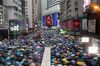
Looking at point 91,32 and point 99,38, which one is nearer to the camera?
point 99,38

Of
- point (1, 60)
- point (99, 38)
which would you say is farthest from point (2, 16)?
point (1, 60)

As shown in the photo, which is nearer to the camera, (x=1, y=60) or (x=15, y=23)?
(x=1, y=60)

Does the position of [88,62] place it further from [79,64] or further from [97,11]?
[97,11]

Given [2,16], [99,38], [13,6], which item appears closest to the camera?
[99,38]

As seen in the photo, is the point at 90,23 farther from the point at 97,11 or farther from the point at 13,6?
the point at 13,6

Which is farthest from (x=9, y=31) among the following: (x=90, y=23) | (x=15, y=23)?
(x=90, y=23)

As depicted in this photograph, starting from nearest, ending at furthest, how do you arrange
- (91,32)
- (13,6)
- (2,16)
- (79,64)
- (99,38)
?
(79,64)
(99,38)
(91,32)
(2,16)
(13,6)

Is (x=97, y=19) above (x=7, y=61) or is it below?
above

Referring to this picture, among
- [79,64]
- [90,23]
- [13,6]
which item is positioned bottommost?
[79,64]

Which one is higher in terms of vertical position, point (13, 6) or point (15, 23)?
point (13, 6)
